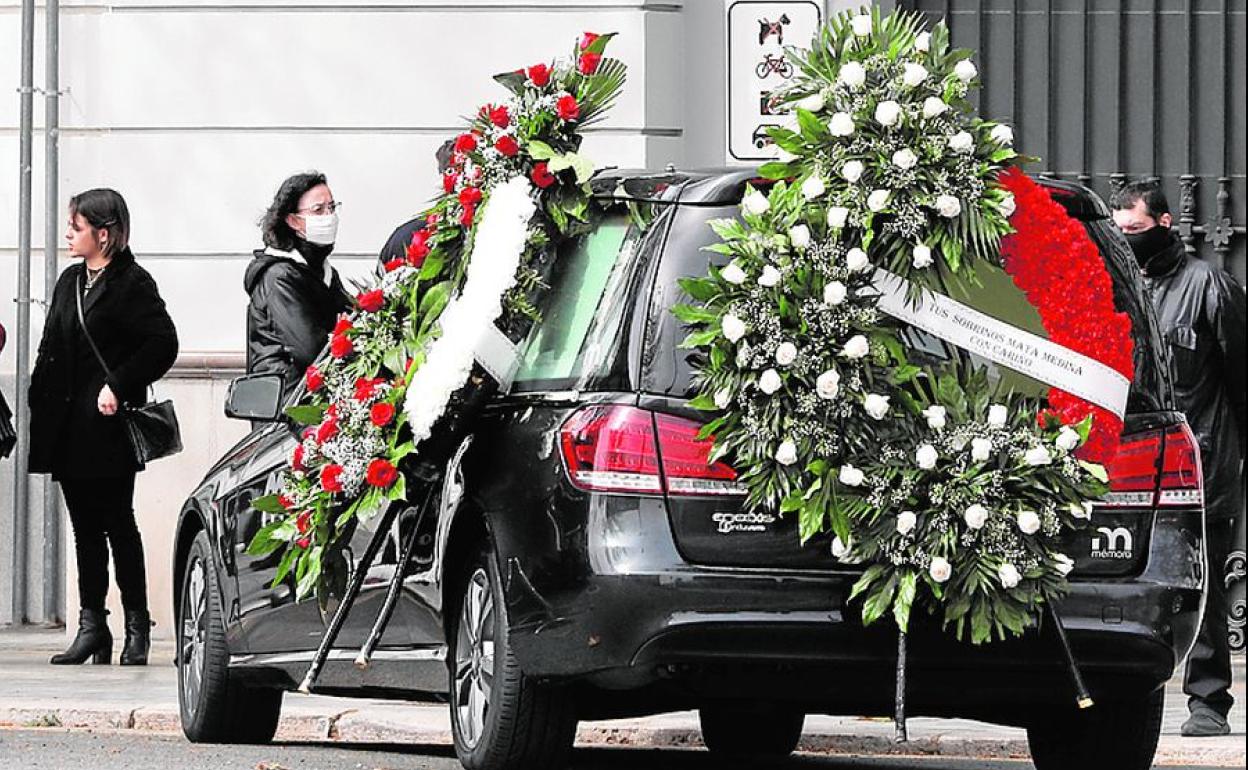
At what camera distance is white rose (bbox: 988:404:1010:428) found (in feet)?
22.0

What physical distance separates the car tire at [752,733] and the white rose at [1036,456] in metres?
2.65

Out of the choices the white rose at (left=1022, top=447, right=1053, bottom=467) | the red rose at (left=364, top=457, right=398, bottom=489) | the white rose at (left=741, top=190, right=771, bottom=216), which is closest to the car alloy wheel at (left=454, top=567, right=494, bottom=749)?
the red rose at (left=364, top=457, right=398, bottom=489)

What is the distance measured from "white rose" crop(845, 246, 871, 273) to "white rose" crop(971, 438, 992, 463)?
0.49 meters

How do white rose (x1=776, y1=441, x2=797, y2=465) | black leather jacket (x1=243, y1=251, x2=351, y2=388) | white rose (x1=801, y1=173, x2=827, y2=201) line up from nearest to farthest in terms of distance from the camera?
white rose (x1=776, y1=441, x2=797, y2=465)
white rose (x1=801, y1=173, x2=827, y2=201)
black leather jacket (x1=243, y1=251, x2=351, y2=388)

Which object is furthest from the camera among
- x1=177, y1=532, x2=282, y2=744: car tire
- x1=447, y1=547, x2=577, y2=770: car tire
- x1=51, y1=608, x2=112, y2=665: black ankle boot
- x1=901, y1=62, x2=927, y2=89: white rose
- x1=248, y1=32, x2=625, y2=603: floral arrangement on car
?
x1=51, y1=608, x2=112, y2=665: black ankle boot

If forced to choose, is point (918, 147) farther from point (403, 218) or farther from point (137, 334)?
point (403, 218)

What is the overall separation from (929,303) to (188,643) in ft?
12.1

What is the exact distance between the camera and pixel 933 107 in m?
6.85

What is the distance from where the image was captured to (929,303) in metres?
6.77

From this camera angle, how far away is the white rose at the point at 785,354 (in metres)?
6.62

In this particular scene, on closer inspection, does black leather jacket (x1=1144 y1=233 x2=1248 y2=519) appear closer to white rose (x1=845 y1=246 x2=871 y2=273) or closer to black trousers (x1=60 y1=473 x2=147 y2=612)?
white rose (x1=845 y1=246 x2=871 y2=273)

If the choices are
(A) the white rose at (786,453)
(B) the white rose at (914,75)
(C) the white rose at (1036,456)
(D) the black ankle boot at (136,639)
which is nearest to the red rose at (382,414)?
(A) the white rose at (786,453)

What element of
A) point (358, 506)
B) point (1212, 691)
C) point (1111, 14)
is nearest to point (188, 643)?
point (358, 506)

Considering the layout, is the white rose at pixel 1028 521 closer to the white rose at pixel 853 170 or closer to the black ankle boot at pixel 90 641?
the white rose at pixel 853 170
